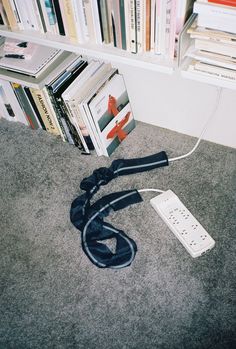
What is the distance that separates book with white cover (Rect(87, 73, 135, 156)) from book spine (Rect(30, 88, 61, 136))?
0.27m

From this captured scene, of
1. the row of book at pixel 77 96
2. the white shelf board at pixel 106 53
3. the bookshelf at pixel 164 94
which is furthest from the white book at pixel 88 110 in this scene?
the white shelf board at pixel 106 53

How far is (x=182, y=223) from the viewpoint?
1312mm

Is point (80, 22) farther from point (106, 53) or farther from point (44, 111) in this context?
point (44, 111)

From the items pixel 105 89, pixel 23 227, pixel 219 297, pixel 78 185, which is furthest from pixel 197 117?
pixel 23 227

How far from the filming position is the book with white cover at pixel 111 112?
140 centimetres

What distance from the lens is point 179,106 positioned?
4.94 feet

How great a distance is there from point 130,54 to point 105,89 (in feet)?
0.96

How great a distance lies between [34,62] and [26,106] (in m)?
0.26

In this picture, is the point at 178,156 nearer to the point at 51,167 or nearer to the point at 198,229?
the point at 198,229

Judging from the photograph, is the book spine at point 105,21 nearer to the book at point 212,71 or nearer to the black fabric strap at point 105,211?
the book at point 212,71

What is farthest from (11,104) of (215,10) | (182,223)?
(215,10)

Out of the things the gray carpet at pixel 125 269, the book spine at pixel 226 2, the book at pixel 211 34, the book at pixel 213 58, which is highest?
the book spine at pixel 226 2

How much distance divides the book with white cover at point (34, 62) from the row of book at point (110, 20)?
17 cm

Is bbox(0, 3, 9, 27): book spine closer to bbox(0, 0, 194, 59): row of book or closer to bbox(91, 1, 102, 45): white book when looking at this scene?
bbox(0, 0, 194, 59): row of book
